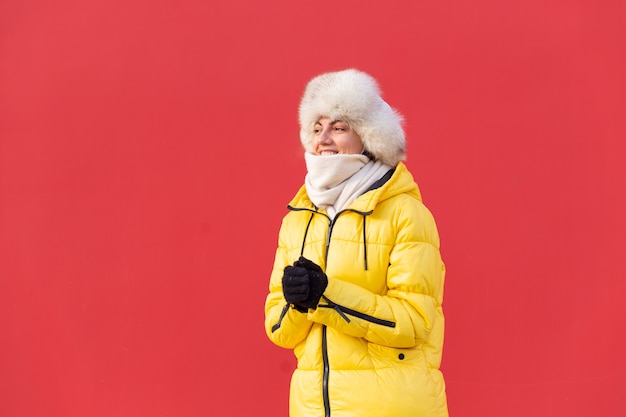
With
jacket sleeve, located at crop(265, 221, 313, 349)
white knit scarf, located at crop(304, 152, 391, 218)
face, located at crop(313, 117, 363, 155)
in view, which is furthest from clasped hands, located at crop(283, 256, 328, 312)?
face, located at crop(313, 117, 363, 155)

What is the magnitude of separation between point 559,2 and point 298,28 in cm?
94

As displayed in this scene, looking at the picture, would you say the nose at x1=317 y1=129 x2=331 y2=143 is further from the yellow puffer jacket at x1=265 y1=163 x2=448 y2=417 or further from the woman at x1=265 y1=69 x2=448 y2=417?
the yellow puffer jacket at x1=265 y1=163 x2=448 y2=417

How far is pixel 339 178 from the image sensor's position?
236cm

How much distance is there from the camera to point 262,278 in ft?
11.3

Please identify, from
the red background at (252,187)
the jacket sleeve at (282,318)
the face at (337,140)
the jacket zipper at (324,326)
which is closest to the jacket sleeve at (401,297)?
the jacket zipper at (324,326)

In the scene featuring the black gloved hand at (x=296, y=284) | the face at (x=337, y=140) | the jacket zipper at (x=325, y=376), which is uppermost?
the face at (x=337, y=140)

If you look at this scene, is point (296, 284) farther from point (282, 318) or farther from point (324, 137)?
point (324, 137)

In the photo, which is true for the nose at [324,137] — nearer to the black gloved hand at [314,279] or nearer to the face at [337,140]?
the face at [337,140]

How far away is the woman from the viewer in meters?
2.20

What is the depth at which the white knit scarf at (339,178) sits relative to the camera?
235cm

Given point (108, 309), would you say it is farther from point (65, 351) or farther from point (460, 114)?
point (460, 114)

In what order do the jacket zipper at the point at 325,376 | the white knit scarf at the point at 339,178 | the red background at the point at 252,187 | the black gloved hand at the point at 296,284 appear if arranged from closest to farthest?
the black gloved hand at the point at 296,284 → the jacket zipper at the point at 325,376 → the white knit scarf at the point at 339,178 → the red background at the point at 252,187

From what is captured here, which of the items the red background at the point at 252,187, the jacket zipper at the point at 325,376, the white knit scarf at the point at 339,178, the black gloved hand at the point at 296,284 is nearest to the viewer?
the black gloved hand at the point at 296,284

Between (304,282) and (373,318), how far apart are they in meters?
0.20
